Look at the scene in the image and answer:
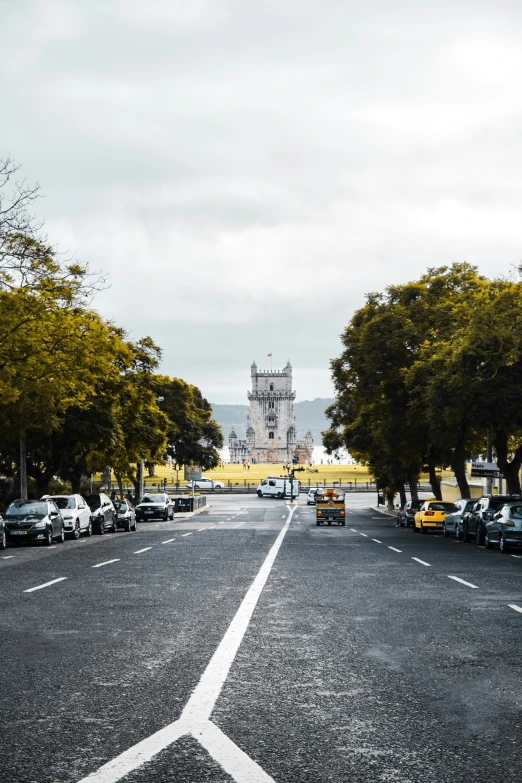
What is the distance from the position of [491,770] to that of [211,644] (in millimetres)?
5238

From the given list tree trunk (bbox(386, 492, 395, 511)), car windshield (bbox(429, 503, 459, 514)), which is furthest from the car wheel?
tree trunk (bbox(386, 492, 395, 511))

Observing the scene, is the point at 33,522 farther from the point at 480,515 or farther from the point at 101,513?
the point at 480,515

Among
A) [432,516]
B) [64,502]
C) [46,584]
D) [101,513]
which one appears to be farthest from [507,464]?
[46,584]

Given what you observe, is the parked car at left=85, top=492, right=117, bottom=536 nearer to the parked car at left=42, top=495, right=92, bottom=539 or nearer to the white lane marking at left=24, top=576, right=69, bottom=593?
the parked car at left=42, top=495, right=92, bottom=539

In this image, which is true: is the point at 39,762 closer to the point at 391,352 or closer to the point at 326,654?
the point at 326,654

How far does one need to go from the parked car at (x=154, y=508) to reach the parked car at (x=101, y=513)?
523 inches

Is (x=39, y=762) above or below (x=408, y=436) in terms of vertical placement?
below

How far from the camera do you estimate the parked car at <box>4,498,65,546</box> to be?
30.8 metres

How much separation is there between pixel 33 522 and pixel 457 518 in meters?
16.6

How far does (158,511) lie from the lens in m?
57.3

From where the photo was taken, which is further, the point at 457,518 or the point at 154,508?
the point at 154,508

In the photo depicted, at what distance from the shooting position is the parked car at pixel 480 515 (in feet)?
104

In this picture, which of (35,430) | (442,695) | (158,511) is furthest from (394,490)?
(442,695)

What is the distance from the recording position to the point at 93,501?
4197 centimetres
